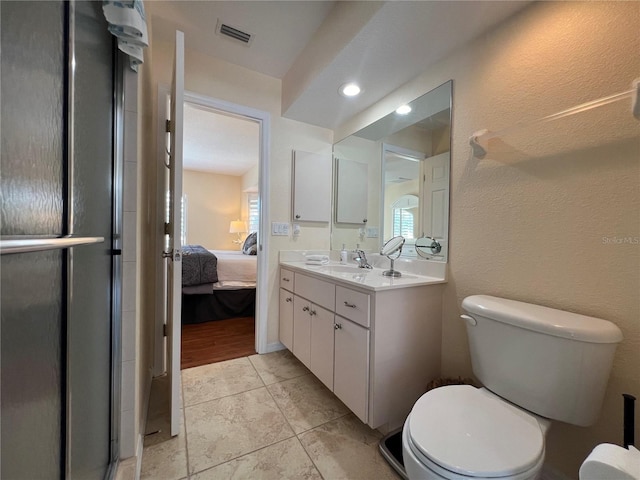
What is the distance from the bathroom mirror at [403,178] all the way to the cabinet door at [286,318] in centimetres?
65

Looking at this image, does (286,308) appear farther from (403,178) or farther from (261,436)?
(403,178)

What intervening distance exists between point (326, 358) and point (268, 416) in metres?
0.44

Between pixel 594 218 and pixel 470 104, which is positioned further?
pixel 470 104

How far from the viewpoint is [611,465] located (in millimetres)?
459

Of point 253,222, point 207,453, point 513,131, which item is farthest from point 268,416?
point 253,222

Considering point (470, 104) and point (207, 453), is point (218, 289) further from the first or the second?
point (470, 104)

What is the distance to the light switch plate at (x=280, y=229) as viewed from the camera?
2.21 m

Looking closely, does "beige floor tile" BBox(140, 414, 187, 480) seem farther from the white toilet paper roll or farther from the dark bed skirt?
the dark bed skirt

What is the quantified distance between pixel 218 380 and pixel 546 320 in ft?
6.20

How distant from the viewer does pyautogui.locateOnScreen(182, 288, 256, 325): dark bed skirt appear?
292 centimetres

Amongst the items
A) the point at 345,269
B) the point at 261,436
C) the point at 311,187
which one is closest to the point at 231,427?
the point at 261,436

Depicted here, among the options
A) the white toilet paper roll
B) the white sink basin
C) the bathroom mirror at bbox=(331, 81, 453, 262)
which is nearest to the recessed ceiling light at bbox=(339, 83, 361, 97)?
the bathroom mirror at bbox=(331, 81, 453, 262)

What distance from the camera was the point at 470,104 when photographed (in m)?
1.41

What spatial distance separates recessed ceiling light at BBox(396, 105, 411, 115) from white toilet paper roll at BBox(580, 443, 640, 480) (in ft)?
5.91
